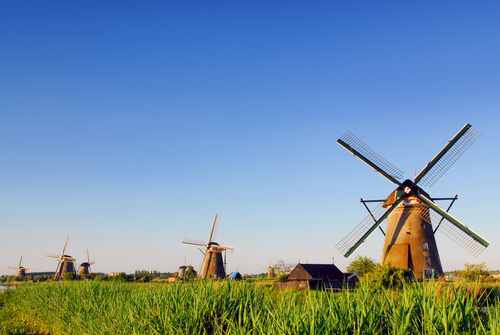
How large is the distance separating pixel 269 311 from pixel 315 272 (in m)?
36.7

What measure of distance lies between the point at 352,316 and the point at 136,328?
5977 mm

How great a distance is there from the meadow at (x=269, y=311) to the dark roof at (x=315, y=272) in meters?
26.7

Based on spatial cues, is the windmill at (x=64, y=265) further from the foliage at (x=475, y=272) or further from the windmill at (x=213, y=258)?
the foliage at (x=475, y=272)

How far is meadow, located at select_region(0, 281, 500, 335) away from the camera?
595cm

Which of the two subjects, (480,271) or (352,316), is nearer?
(352,316)

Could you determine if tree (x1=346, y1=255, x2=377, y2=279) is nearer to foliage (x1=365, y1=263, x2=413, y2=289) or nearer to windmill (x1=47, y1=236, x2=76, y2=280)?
foliage (x1=365, y1=263, x2=413, y2=289)

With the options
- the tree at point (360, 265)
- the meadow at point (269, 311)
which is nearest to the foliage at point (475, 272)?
the tree at point (360, 265)

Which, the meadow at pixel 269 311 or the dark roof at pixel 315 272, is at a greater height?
the dark roof at pixel 315 272

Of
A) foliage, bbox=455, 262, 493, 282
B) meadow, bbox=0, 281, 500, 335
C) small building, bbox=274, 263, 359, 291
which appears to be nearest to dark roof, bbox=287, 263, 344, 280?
small building, bbox=274, 263, 359, 291

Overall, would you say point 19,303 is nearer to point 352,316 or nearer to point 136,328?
point 136,328

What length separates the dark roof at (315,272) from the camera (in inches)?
1584

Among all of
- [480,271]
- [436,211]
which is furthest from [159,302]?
[480,271]

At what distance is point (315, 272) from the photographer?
41.3 m

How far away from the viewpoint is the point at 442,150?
101ft
